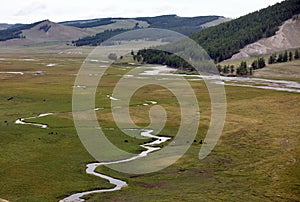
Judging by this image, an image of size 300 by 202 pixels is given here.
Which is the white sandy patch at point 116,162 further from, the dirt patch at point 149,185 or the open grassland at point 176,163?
the dirt patch at point 149,185

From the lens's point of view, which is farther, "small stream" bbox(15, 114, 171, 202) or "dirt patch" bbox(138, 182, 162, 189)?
"dirt patch" bbox(138, 182, 162, 189)

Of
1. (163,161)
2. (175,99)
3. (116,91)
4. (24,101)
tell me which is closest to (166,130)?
(163,161)

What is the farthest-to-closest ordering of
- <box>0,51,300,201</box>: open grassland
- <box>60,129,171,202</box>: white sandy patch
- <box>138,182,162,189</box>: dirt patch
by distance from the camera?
<box>138,182,162,189</box>: dirt patch → <box>0,51,300,201</box>: open grassland → <box>60,129,171,202</box>: white sandy patch

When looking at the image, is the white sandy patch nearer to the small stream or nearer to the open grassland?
the small stream

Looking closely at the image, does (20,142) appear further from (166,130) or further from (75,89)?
(75,89)

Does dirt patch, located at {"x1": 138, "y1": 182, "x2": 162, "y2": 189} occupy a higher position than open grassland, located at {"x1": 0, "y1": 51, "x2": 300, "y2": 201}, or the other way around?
open grassland, located at {"x1": 0, "y1": 51, "x2": 300, "y2": 201}

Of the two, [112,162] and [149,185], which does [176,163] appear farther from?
[149,185]

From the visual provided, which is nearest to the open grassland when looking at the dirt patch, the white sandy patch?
the dirt patch

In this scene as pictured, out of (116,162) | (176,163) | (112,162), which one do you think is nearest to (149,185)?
(176,163)

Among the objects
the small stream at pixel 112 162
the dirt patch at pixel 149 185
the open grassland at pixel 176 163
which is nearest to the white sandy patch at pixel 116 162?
the small stream at pixel 112 162
